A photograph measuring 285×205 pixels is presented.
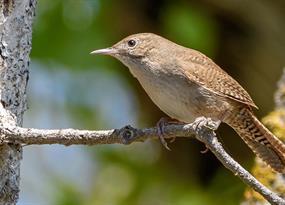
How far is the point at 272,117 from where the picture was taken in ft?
14.0

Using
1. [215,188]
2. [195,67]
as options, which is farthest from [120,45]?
[215,188]

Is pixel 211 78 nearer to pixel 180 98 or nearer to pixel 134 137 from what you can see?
pixel 180 98

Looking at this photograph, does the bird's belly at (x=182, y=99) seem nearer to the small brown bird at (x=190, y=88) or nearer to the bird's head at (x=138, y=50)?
the small brown bird at (x=190, y=88)

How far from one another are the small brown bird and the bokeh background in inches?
52.9

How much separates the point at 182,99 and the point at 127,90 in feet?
9.00

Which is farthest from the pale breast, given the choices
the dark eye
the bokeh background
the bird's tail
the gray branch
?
the bokeh background

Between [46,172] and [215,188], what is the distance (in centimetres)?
119

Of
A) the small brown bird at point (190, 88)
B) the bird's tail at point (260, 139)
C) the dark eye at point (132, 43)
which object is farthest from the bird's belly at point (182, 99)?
the dark eye at point (132, 43)

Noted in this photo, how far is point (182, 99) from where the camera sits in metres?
3.97

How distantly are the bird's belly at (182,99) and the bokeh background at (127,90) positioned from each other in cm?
155

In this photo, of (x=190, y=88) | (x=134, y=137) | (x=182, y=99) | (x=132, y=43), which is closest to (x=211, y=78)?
(x=190, y=88)

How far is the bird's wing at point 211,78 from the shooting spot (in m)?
4.11

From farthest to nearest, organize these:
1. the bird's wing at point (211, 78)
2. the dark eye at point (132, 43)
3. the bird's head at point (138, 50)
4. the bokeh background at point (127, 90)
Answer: the bokeh background at point (127, 90)
the dark eye at point (132, 43)
the bird's head at point (138, 50)
the bird's wing at point (211, 78)

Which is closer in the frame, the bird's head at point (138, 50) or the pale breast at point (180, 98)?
the pale breast at point (180, 98)
